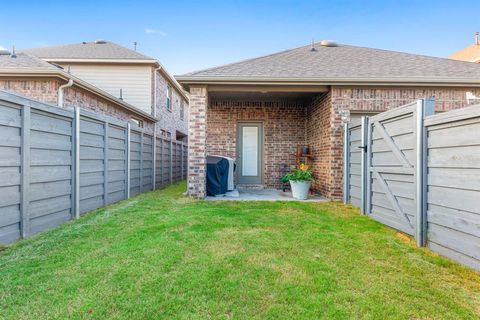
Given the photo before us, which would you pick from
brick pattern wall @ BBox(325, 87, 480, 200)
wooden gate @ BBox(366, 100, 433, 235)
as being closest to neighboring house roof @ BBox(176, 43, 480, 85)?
brick pattern wall @ BBox(325, 87, 480, 200)

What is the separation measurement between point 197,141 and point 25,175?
3354 millimetres

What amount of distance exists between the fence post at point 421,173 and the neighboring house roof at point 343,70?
3007 mm

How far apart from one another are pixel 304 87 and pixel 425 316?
542 cm

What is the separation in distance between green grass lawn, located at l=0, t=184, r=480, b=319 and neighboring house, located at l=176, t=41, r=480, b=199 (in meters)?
2.85

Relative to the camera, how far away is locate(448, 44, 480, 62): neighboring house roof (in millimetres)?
12508

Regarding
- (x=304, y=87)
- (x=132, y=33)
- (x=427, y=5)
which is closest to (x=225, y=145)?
(x=304, y=87)

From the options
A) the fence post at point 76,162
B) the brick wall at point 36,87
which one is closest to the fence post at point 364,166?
the fence post at point 76,162

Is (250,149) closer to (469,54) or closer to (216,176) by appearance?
(216,176)

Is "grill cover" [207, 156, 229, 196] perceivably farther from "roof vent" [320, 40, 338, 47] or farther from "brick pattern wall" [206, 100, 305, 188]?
"roof vent" [320, 40, 338, 47]

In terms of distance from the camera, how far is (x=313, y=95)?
7.43 m

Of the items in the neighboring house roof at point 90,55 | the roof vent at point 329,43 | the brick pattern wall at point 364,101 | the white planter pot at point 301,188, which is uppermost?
the neighboring house roof at point 90,55

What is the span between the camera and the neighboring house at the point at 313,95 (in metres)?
6.11

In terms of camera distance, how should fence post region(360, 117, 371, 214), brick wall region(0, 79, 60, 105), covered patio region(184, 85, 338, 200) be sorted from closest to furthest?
1. fence post region(360, 117, 371, 214)
2. brick wall region(0, 79, 60, 105)
3. covered patio region(184, 85, 338, 200)

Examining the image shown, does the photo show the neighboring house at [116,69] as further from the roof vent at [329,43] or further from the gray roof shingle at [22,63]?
the roof vent at [329,43]
